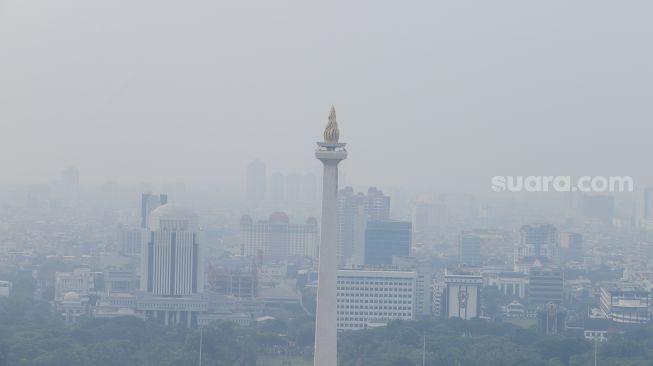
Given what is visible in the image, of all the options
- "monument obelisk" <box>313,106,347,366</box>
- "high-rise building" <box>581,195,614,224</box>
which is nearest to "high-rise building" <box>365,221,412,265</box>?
"high-rise building" <box>581,195,614,224</box>

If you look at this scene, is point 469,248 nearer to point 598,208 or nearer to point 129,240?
point 598,208

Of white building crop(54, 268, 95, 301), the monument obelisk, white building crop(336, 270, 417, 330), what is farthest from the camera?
white building crop(54, 268, 95, 301)

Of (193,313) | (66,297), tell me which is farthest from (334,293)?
(66,297)

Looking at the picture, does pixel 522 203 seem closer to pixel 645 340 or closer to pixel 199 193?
pixel 645 340

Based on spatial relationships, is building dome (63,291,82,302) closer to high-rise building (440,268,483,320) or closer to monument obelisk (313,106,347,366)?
high-rise building (440,268,483,320)

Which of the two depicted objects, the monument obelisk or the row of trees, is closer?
the monument obelisk
